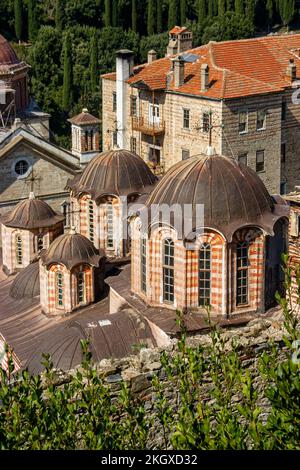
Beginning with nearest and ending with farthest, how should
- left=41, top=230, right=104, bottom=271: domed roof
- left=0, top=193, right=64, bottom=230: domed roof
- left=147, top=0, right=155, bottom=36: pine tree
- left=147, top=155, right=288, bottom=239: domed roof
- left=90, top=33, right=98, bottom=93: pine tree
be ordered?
left=147, top=155, right=288, bottom=239: domed roof
left=41, top=230, right=104, bottom=271: domed roof
left=0, top=193, right=64, bottom=230: domed roof
left=90, top=33, right=98, bottom=93: pine tree
left=147, top=0, right=155, bottom=36: pine tree

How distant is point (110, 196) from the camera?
26516 millimetres

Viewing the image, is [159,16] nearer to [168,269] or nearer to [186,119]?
[186,119]

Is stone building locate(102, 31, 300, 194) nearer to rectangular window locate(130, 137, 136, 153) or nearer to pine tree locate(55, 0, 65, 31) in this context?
rectangular window locate(130, 137, 136, 153)

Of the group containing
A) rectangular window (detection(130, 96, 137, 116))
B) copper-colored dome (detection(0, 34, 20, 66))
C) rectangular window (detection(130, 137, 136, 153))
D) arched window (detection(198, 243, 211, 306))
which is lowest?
rectangular window (detection(130, 137, 136, 153))

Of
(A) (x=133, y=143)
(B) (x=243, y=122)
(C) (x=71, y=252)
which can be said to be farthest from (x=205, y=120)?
(C) (x=71, y=252)

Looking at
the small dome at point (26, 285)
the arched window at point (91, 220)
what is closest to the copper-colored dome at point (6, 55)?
the arched window at point (91, 220)

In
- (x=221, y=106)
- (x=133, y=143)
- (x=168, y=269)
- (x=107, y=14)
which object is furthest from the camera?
(x=107, y=14)

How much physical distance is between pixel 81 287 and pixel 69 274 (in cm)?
63

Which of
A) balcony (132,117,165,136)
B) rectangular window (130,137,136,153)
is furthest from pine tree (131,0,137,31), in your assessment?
balcony (132,117,165,136)

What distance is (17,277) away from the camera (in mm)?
27344

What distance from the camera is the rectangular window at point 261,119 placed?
4053 centimetres

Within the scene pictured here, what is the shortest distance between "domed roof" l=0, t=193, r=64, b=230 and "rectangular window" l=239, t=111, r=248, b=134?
1378 centimetres

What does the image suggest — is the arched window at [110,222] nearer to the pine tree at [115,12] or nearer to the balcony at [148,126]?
the balcony at [148,126]

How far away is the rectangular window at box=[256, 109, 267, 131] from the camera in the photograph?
133ft
